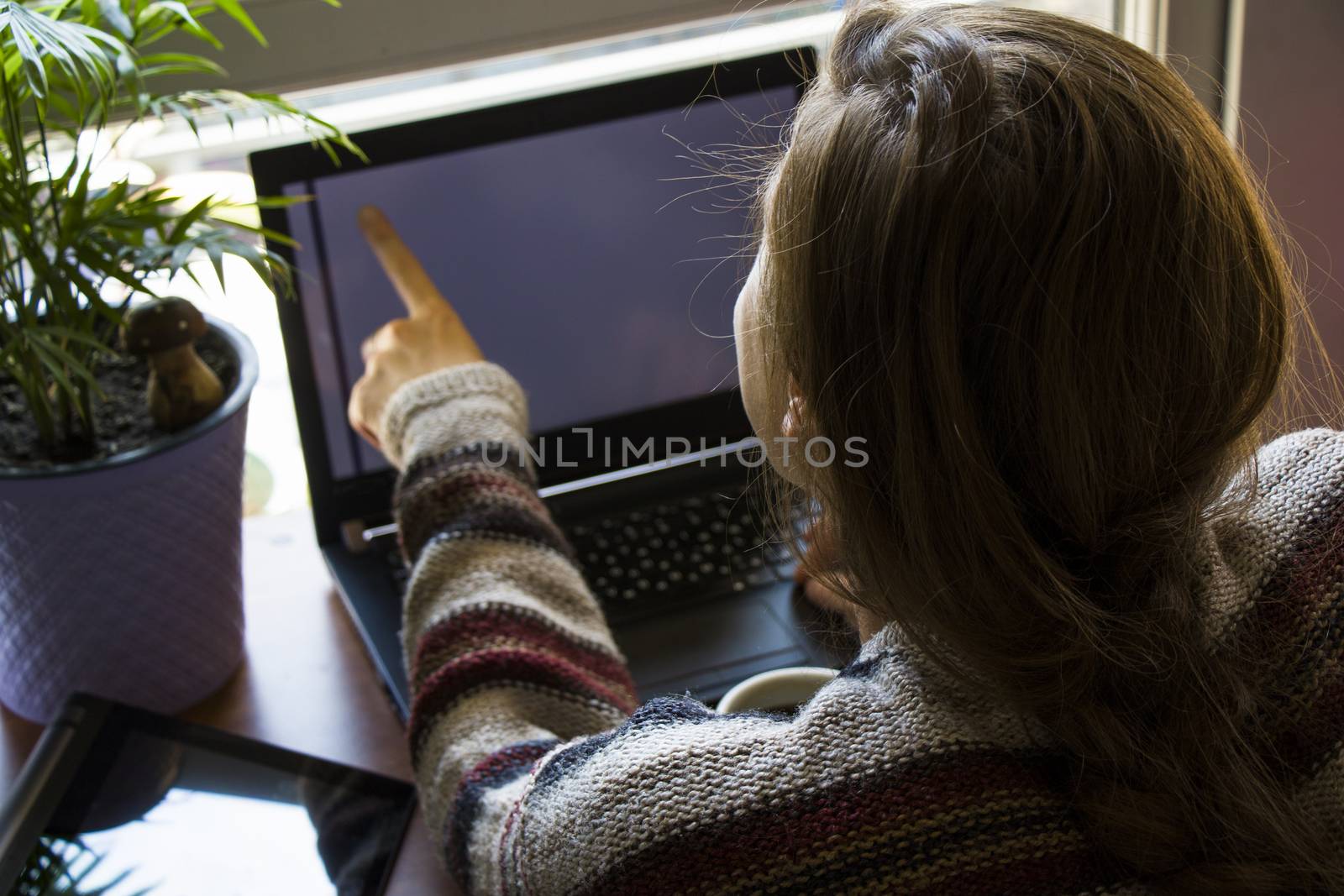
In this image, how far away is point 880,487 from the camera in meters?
0.46

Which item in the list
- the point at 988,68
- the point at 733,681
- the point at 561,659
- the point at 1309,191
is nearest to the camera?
the point at 988,68

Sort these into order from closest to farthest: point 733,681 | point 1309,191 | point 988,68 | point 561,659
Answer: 1. point 988,68
2. point 561,659
3. point 733,681
4. point 1309,191

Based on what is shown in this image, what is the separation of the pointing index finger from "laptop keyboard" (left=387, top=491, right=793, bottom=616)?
0.56ft

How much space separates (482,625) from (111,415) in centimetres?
26

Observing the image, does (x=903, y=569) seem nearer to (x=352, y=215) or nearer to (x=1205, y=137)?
(x=1205, y=137)

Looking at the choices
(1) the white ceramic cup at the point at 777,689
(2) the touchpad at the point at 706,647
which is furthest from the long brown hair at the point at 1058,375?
(2) the touchpad at the point at 706,647

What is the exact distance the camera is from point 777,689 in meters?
0.61

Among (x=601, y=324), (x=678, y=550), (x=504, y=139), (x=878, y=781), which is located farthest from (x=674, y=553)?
(x=878, y=781)

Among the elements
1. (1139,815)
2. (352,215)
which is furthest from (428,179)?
(1139,815)

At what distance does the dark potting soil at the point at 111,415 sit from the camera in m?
0.66

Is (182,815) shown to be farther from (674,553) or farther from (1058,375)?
(1058,375)

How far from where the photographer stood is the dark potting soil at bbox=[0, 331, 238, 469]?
2.18 ft

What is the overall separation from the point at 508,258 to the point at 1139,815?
1.77 feet

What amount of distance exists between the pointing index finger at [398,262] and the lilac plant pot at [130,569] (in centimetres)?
11
